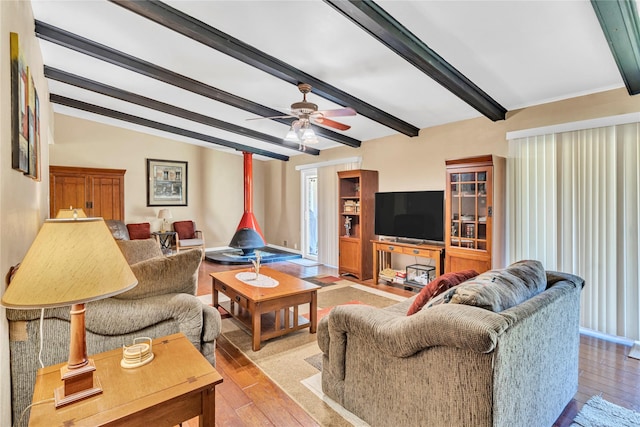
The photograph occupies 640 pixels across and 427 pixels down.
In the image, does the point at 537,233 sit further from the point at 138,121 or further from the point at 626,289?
the point at 138,121

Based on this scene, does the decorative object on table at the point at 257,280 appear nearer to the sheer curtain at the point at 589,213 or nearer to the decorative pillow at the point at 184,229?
the sheer curtain at the point at 589,213

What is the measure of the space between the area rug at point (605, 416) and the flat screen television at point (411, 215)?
8.38 feet

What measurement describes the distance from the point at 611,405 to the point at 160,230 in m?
7.78

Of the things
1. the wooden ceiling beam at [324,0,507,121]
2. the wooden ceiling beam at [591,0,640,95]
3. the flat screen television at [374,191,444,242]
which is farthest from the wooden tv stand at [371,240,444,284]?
the wooden ceiling beam at [591,0,640,95]

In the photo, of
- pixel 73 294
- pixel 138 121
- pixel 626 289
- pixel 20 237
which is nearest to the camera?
pixel 73 294

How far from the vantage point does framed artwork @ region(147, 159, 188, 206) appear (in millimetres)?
7508

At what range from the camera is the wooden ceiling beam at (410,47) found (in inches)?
94.0

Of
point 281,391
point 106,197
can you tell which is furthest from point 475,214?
point 106,197

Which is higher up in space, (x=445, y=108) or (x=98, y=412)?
(x=445, y=108)

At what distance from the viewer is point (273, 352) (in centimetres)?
293

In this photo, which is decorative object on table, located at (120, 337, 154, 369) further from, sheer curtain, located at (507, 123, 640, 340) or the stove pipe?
the stove pipe

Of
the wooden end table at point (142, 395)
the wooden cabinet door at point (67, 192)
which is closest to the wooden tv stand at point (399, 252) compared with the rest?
the wooden end table at point (142, 395)

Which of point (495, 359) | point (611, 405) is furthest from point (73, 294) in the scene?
point (611, 405)

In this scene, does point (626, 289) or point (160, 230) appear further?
point (160, 230)
